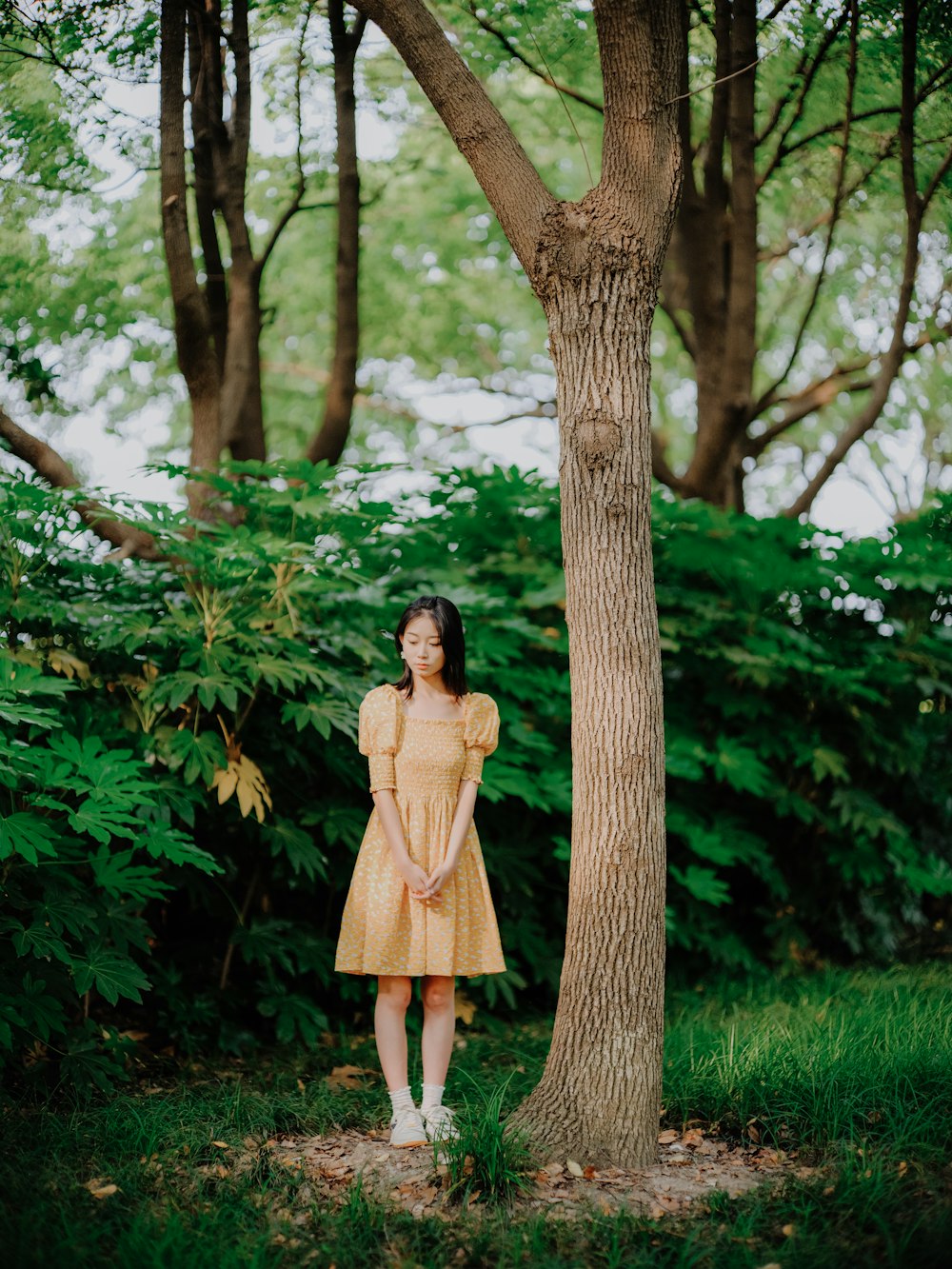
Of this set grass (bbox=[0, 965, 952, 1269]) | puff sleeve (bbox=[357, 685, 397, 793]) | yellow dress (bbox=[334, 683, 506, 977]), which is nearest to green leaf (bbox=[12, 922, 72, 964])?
grass (bbox=[0, 965, 952, 1269])

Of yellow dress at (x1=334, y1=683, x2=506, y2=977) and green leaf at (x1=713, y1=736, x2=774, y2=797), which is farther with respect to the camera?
green leaf at (x1=713, y1=736, x2=774, y2=797)

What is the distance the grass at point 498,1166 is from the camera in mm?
2908

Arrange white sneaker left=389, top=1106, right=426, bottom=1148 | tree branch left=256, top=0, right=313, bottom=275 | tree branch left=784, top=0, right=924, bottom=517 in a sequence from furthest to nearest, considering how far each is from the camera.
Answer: tree branch left=256, top=0, right=313, bottom=275 < tree branch left=784, top=0, right=924, bottom=517 < white sneaker left=389, top=1106, right=426, bottom=1148

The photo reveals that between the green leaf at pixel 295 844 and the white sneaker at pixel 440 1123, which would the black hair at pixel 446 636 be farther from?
the white sneaker at pixel 440 1123

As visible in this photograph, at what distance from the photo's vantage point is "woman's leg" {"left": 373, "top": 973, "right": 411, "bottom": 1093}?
3900 mm

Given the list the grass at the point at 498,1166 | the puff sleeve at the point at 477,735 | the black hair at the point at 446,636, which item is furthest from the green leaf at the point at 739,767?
the black hair at the point at 446,636

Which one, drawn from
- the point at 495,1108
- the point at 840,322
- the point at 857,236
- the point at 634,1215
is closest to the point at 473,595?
the point at 495,1108

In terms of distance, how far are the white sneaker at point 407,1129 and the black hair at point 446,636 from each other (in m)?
1.47

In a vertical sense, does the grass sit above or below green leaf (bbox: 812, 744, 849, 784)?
below

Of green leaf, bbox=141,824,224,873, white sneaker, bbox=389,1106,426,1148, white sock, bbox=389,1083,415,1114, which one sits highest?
green leaf, bbox=141,824,224,873

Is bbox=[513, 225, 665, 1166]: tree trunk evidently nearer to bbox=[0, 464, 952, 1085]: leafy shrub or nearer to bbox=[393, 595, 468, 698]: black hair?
bbox=[393, 595, 468, 698]: black hair

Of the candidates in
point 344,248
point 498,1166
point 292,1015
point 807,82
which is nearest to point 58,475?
point 344,248

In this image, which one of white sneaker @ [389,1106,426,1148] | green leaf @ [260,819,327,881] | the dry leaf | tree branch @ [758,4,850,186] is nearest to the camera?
the dry leaf

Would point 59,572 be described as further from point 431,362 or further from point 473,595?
point 431,362
